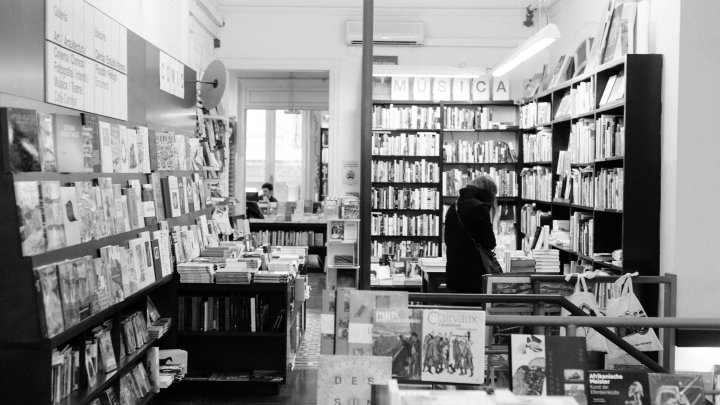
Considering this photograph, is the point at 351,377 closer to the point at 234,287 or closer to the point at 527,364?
the point at 527,364

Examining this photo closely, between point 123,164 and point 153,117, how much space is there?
3.42 ft

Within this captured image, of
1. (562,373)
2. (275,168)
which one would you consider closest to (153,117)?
(562,373)

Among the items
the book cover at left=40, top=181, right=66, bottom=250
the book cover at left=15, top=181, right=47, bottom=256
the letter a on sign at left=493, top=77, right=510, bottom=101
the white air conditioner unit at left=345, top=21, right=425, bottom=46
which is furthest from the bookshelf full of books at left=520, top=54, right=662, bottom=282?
the book cover at left=15, top=181, right=47, bottom=256

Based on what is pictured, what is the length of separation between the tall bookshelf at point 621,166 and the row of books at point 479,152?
204 cm

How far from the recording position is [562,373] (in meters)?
2.30

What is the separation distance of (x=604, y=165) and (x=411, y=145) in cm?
386

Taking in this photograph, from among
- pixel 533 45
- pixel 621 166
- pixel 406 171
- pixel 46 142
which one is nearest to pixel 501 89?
pixel 406 171

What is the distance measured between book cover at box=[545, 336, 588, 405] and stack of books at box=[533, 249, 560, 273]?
438 centimetres

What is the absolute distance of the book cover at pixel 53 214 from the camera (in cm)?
312

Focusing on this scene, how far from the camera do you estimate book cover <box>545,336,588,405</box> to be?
2.29 metres

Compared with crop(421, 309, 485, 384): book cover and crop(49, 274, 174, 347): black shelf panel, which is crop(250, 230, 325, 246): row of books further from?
crop(421, 309, 485, 384): book cover

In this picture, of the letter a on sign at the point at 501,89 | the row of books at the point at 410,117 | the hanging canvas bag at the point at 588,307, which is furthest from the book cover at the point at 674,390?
the letter a on sign at the point at 501,89

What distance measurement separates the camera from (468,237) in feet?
17.5

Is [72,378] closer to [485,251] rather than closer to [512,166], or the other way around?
[485,251]
